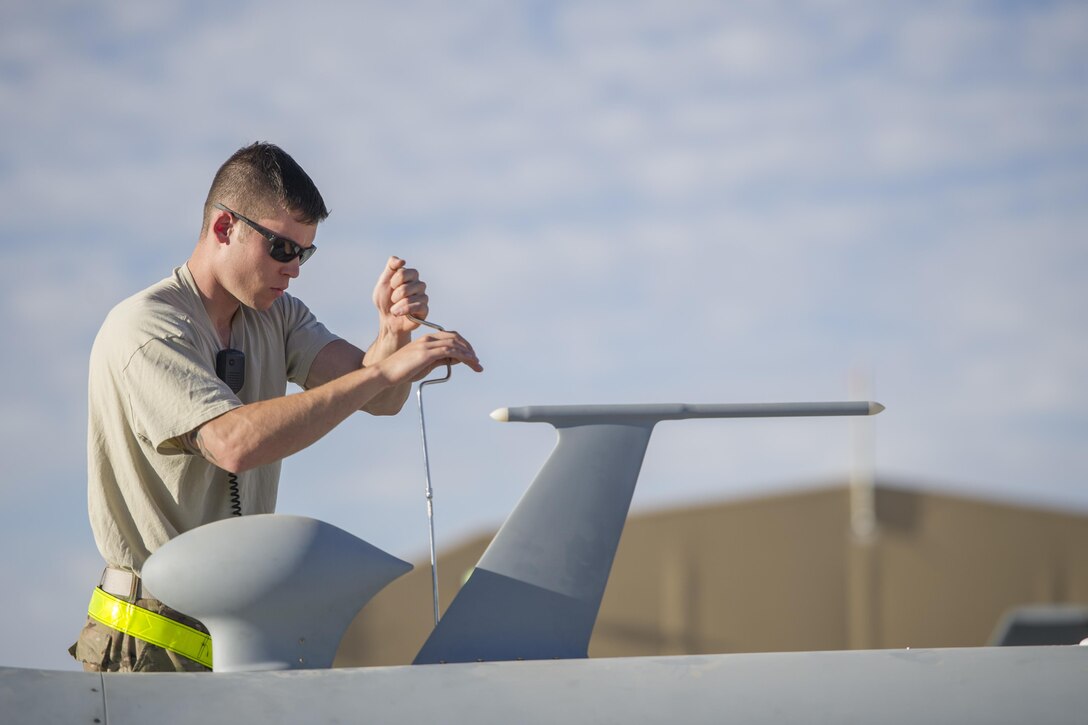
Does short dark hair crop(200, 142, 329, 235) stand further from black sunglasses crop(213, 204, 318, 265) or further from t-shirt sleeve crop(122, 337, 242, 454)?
t-shirt sleeve crop(122, 337, 242, 454)

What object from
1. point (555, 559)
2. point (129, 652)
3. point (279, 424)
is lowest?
point (129, 652)

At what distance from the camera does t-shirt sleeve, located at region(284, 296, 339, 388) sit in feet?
12.5

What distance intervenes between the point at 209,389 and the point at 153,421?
148mm

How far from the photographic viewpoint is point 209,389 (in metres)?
3.03

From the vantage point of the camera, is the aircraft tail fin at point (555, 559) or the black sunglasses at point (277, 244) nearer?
the aircraft tail fin at point (555, 559)

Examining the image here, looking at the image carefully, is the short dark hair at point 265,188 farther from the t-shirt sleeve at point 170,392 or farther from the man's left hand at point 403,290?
the t-shirt sleeve at point 170,392

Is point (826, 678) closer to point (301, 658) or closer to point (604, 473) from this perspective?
point (604, 473)

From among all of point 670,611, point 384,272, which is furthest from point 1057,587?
point 384,272

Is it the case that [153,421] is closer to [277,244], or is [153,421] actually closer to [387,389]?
[277,244]

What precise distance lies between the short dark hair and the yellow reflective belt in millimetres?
1027

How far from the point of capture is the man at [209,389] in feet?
9.89

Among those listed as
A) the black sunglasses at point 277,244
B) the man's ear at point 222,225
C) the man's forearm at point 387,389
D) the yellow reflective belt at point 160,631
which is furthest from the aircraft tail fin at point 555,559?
the man's ear at point 222,225

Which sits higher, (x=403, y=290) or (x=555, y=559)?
(x=403, y=290)

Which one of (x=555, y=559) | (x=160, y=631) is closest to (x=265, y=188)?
(x=160, y=631)
